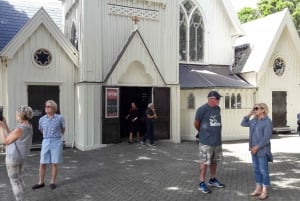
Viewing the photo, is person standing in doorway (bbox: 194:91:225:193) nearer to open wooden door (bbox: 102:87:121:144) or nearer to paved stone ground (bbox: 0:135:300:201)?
paved stone ground (bbox: 0:135:300:201)

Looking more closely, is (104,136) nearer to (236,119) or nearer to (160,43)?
(160,43)

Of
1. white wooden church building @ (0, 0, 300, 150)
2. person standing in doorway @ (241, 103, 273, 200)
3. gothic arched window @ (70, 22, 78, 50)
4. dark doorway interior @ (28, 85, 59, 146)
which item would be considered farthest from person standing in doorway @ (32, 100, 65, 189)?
gothic arched window @ (70, 22, 78, 50)

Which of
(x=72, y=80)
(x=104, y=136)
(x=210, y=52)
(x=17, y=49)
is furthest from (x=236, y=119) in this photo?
(x=17, y=49)

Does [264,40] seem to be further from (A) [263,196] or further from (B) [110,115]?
(A) [263,196]

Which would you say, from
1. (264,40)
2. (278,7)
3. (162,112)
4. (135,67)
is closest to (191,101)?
(162,112)

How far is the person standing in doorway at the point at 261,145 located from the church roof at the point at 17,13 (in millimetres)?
10440

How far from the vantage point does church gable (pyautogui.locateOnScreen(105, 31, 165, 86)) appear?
13.6 m

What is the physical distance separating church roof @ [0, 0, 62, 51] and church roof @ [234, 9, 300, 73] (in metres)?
9.38

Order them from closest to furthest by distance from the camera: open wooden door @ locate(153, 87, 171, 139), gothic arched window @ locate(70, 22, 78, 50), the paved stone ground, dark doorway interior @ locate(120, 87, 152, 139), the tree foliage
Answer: the paved stone ground
open wooden door @ locate(153, 87, 171, 139)
gothic arched window @ locate(70, 22, 78, 50)
dark doorway interior @ locate(120, 87, 152, 139)
the tree foliage

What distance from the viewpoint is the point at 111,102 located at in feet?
44.3

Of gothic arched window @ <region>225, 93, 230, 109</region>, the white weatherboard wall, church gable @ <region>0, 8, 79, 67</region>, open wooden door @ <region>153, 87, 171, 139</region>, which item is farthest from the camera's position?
gothic arched window @ <region>225, 93, 230, 109</region>

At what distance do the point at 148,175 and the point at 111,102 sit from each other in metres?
5.11

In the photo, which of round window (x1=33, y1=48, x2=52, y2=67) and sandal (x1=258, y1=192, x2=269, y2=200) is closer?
sandal (x1=258, y1=192, x2=269, y2=200)

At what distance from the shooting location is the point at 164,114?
48.3 feet
